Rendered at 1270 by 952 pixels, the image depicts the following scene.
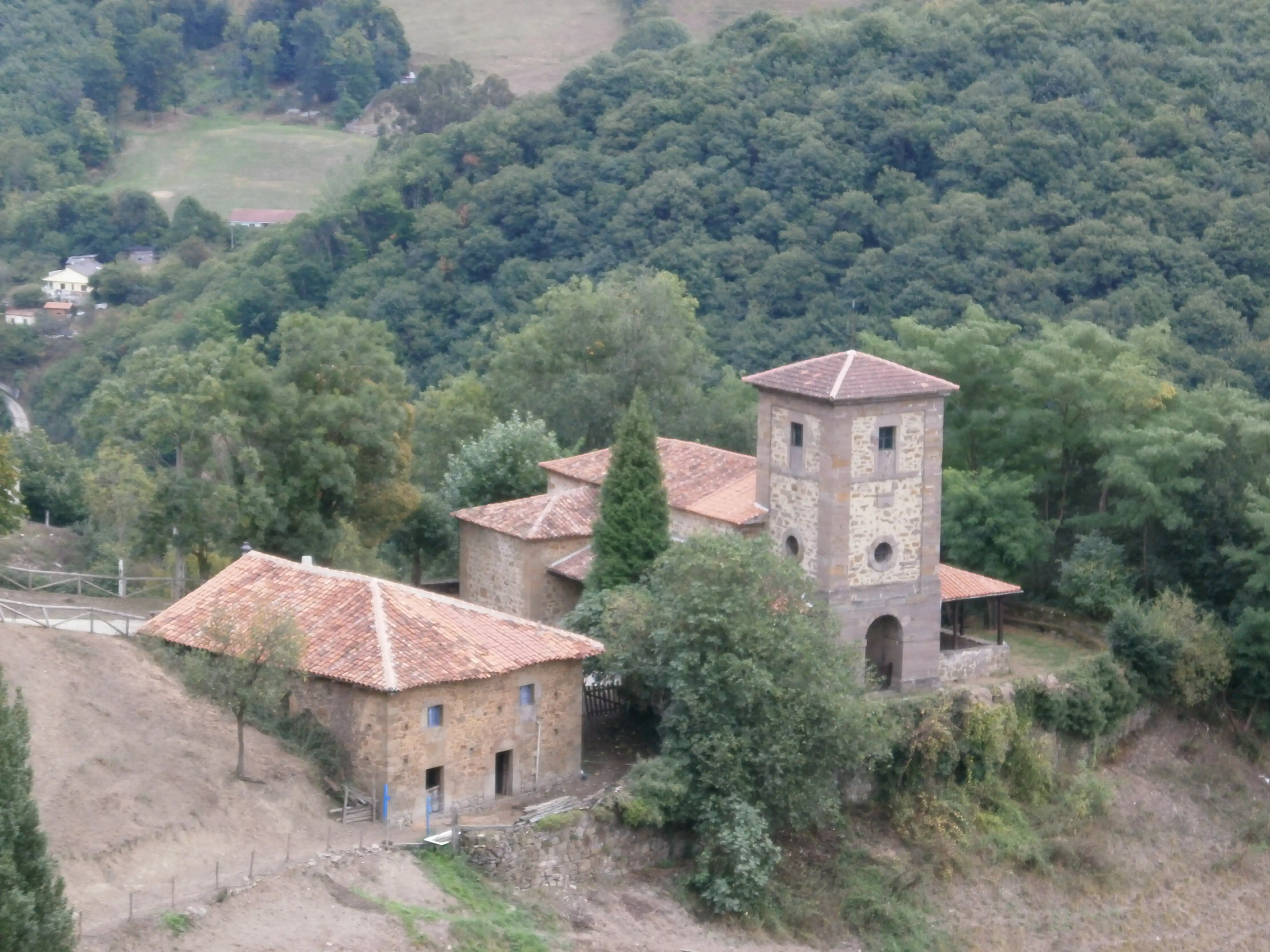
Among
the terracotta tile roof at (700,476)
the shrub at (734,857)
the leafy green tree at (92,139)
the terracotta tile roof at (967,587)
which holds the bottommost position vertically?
the shrub at (734,857)

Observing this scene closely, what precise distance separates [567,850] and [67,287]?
64785 millimetres

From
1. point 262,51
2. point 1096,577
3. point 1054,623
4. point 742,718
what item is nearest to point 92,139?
point 262,51

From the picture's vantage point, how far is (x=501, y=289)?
213 feet

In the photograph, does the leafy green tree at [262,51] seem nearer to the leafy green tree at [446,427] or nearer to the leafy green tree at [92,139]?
the leafy green tree at [92,139]

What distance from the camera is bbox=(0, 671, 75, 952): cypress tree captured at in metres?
20.8

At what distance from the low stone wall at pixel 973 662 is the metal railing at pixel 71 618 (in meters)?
15.3

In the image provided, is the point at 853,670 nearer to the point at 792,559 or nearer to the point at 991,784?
the point at 792,559

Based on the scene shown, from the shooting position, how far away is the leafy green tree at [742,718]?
3091 cm

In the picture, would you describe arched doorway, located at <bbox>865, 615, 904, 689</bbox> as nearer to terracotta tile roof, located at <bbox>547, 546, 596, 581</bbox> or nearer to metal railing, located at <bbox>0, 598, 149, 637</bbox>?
terracotta tile roof, located at <bbox>547, 546, 596, 581</bbox>

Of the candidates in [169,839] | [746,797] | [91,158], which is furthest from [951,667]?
[91,158]

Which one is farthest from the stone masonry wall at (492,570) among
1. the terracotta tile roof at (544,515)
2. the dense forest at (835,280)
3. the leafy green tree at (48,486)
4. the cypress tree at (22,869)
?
Answer: the leafy green tree at (48,486)

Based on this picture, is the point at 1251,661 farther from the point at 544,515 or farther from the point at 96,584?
the point at 96,584

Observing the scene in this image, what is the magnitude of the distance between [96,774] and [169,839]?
5.69 feet

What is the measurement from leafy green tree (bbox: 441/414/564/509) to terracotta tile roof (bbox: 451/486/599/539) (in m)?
3.54
